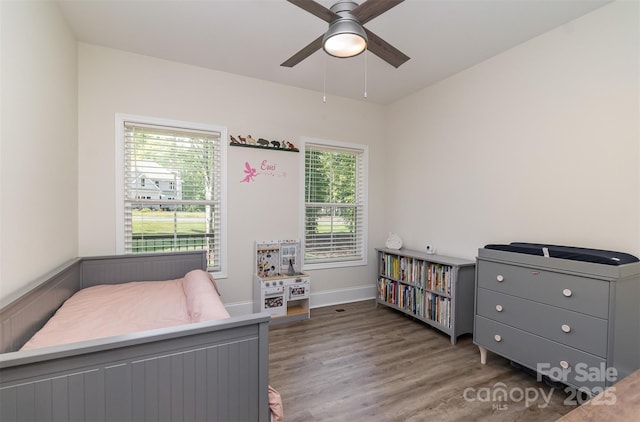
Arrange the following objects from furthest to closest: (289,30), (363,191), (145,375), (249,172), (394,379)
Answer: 1. (363,191)
2. (249,172)
3. (289,30)
4. (394,379)
5. (145,375)

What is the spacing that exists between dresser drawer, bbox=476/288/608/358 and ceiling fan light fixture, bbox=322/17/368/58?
83.7 inches

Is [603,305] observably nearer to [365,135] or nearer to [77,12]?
[365,135]

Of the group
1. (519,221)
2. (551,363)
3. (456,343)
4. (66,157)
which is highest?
(66,157)

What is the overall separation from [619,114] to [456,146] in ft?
4.38

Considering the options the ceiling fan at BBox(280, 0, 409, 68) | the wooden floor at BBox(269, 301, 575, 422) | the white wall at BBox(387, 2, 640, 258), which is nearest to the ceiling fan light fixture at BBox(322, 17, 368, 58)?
the ceiling fan at BBox(280, 0, 409, 68)

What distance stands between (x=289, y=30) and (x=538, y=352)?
3154mm

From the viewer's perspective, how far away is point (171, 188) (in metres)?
3.12

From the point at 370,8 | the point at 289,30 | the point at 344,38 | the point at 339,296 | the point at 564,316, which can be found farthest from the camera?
the point at 339,296

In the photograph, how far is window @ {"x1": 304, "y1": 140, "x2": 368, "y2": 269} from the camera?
12.7ft

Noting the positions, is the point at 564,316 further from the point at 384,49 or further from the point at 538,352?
the point at 384,49

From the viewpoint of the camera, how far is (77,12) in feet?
7.50

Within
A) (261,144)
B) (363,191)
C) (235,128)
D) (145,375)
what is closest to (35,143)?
(145,375)

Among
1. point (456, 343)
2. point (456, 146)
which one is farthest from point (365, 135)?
point (456, 343)

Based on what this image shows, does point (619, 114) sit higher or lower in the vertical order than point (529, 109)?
lower
